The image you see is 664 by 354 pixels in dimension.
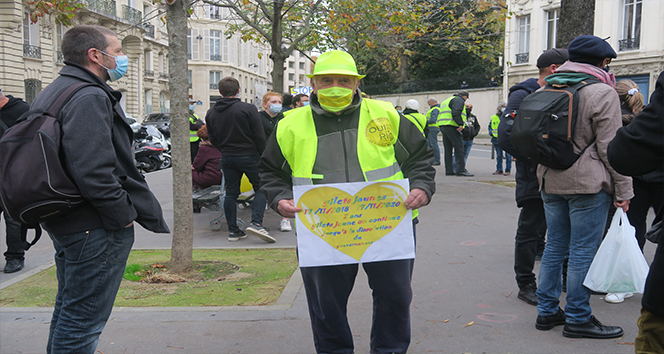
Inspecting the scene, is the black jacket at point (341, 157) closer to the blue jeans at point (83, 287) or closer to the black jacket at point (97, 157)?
the black jacket at point (97, 157)

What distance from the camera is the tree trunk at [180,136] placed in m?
5.66

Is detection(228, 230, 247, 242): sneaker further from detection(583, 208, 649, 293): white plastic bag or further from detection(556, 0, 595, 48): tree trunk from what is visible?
detection(556, 0, 595, 48): tree trunk

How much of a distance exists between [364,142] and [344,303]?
0.92m

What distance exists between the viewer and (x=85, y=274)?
291cm


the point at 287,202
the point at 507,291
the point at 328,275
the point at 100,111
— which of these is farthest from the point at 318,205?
the point at 507,291

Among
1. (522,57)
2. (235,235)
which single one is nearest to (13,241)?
(235,235)

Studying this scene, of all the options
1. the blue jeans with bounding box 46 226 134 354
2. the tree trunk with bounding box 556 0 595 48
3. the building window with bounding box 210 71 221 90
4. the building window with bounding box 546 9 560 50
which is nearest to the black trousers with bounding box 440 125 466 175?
the tree trunk with bounding box 556 0 595 48

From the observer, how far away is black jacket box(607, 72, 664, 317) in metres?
2.06

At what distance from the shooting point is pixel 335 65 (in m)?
3.10

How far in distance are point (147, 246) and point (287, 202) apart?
464 centimetres

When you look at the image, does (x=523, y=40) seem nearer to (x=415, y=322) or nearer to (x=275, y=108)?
(x=275, y=108)

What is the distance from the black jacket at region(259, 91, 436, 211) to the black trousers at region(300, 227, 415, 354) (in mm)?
461

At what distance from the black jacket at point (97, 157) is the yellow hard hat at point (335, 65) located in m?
1.09

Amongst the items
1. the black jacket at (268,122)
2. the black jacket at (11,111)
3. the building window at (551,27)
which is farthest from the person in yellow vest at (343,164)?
the building window at (551,27)
